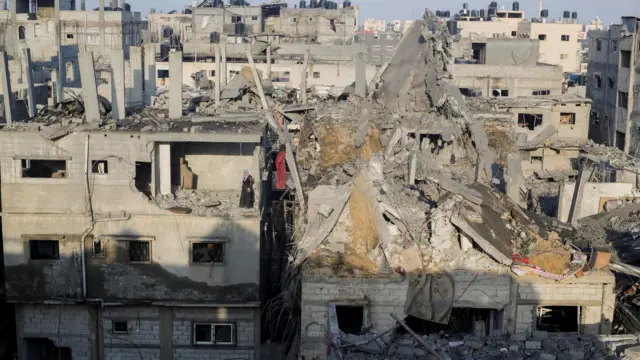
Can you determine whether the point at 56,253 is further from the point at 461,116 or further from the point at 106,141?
the point at 461,116

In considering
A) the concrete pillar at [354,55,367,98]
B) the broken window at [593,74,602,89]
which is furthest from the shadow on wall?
the broken window at [593,74,602,89]

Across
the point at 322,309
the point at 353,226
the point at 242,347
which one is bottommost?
the point at 242,347

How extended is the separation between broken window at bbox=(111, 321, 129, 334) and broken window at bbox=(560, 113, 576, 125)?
29103 millimetres

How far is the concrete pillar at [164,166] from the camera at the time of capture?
2402cm

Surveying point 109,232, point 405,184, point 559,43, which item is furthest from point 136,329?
point 559,43

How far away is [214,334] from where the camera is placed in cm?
2427

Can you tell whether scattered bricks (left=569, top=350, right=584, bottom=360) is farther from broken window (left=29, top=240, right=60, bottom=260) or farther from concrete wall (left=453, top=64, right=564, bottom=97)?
concrete wall (left=453, top=64, right=564, bottom=97)

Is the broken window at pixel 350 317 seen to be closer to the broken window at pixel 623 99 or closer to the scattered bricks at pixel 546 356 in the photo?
the scattered bricks at pixel 546 356

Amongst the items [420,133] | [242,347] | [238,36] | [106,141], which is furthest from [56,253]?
[238,36]

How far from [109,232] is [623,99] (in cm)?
3183

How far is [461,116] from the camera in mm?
31812

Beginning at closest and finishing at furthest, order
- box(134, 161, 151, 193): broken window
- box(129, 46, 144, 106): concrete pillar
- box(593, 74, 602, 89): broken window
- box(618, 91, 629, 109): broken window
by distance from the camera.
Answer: box(134, 161, 151, 193): broken window
box(129, 46, 144, 106): concrete pillar
box(618, 91, 629, 109): broken window
box(593, 74, 602, 89): broken window

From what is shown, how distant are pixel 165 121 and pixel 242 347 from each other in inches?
254

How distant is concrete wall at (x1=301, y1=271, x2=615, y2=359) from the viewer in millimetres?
19344
